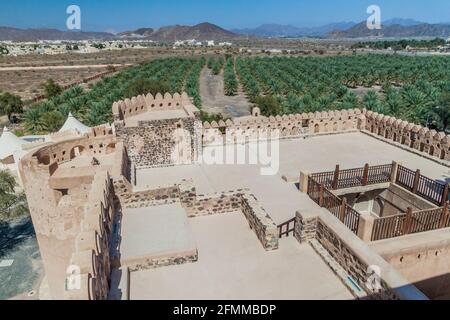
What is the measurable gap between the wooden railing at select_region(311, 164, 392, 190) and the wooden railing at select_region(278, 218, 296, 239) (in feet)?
7.54

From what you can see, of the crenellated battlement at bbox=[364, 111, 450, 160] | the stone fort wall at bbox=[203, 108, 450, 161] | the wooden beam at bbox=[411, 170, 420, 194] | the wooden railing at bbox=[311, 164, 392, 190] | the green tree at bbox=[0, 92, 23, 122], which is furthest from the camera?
the green tree at bbox=[0, 92, 23, 122]

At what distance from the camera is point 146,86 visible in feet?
119

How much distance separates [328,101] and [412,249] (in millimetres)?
25973

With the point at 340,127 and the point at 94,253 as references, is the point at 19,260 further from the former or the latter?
the point at 340,127

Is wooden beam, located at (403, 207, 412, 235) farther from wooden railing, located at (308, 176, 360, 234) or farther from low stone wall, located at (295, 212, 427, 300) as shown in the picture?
low stone wall, located at (295, 212, 427, 300)

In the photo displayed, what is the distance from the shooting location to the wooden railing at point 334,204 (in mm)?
8102

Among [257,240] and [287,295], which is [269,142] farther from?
[287,295]

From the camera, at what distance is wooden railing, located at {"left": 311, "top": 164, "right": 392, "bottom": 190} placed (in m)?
10.5

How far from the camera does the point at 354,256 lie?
21.3 feet

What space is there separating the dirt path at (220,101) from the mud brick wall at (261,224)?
30.7m

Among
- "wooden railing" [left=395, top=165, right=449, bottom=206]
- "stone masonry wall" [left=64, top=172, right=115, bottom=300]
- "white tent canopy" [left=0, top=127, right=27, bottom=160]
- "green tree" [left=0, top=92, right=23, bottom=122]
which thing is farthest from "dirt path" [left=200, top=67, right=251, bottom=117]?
"stone masonry wall" [left=64, top=172, right=115, bottom=300]

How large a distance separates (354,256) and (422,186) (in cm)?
488

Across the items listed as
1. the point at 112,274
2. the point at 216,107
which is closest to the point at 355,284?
the point at 112,274

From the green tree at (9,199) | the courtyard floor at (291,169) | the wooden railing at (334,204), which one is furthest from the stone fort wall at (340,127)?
the green tree at (9,199)
